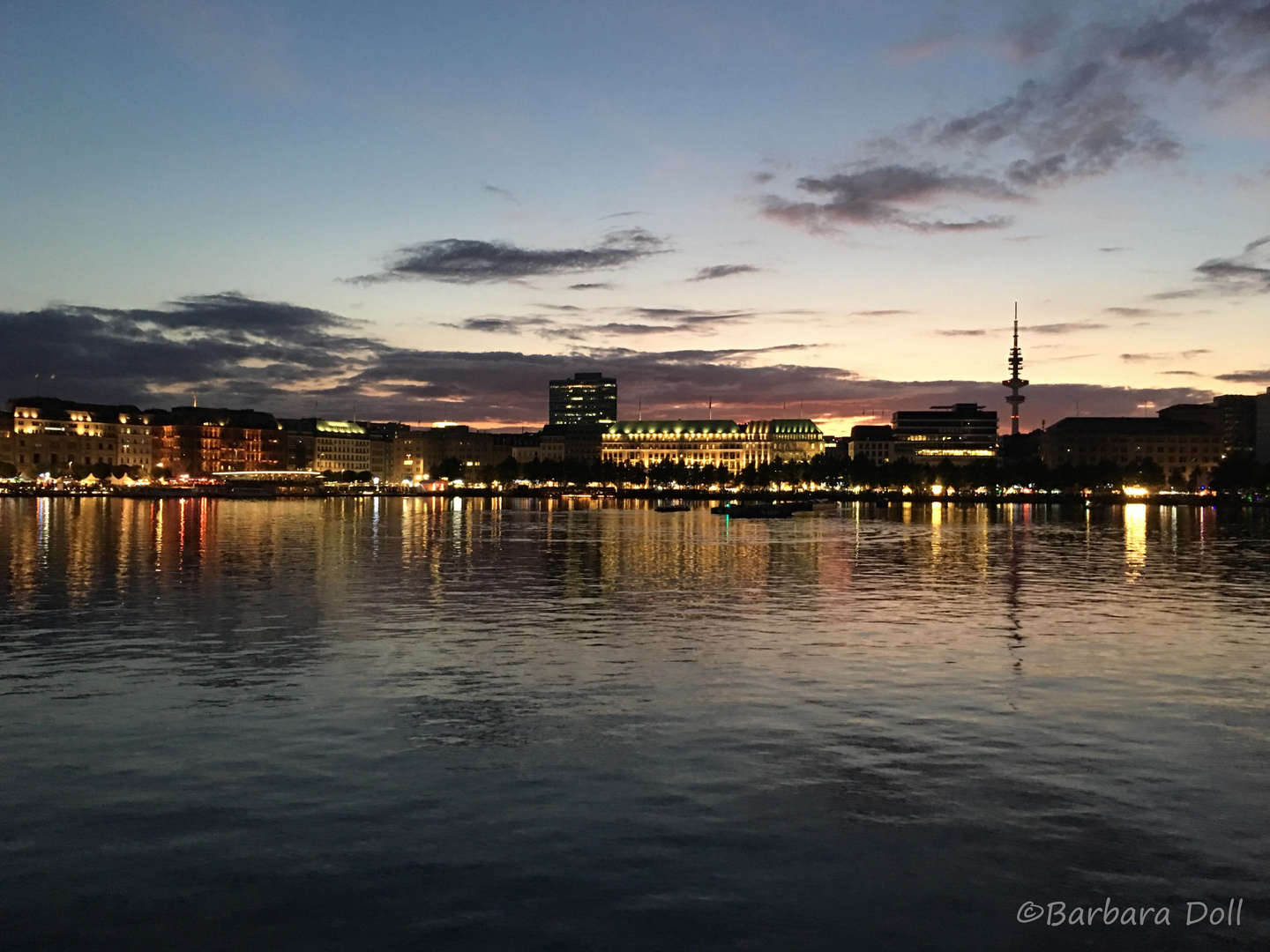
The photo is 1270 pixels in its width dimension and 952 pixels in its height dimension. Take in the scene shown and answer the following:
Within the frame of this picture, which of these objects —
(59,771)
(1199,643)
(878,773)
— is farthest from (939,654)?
(59,771)

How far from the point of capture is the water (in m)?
11.2

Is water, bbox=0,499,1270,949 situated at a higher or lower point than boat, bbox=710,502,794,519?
higher

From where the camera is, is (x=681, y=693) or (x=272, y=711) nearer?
(x=272, y=711)

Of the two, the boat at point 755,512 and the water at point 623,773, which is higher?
the water at point 623,773

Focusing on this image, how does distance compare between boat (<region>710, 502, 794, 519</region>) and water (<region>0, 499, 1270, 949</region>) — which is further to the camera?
boat (<region>710, 502, 794, 519</region>)

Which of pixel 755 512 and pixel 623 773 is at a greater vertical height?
pixel 623 773

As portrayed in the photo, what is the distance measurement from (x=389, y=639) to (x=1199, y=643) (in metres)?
20.2

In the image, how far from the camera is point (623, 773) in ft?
52.3

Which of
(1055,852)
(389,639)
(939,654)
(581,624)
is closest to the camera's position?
(1055,852)

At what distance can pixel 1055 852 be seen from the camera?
12.8 meters

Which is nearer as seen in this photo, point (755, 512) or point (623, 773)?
point (623, 773)

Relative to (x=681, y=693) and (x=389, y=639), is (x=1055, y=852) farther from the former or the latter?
(x=389, y=639)

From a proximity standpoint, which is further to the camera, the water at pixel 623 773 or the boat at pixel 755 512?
the boat at pixel 755 512

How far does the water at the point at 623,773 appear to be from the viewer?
1125cm
